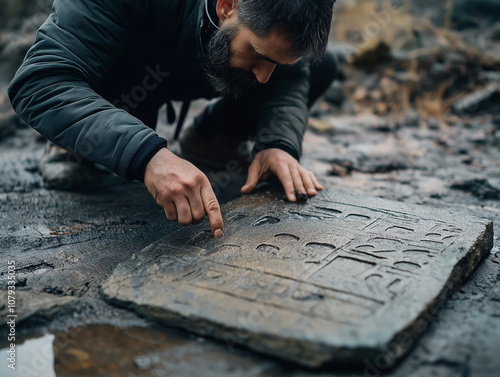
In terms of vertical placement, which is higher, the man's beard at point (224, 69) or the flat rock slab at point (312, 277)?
the man's beard at point (224, 69)

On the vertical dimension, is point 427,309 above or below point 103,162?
below

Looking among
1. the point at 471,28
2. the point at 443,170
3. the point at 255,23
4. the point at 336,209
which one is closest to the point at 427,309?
the point at 336,209

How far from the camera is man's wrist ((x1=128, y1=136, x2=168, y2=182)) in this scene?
6.06 feet

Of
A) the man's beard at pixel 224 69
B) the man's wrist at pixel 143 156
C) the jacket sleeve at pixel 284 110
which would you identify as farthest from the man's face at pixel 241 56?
the man's wrist at pixel 143 156

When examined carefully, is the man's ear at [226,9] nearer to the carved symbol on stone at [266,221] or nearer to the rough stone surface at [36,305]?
the carved symbol on stone at [266,221]

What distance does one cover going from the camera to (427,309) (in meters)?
1.45

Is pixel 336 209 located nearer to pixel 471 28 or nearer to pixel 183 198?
pixel 183 198

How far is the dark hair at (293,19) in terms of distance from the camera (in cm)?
183

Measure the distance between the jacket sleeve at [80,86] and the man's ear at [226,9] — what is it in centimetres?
39

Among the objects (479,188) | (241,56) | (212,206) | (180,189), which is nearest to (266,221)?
(212,206)

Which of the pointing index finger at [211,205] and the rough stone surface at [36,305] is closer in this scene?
the rough stone surface at [36,305]

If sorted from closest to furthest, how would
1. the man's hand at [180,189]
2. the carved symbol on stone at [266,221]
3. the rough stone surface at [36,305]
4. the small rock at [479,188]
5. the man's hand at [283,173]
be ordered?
the rough stone surface at [36,305], the man's hand at [180,189], the carved symbol on stone at [266,221], the man's hand at [283,173], the small rock at [479,188]

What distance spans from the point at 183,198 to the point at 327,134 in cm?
285

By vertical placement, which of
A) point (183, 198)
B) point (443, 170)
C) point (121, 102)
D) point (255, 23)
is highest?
point (255, 23)
